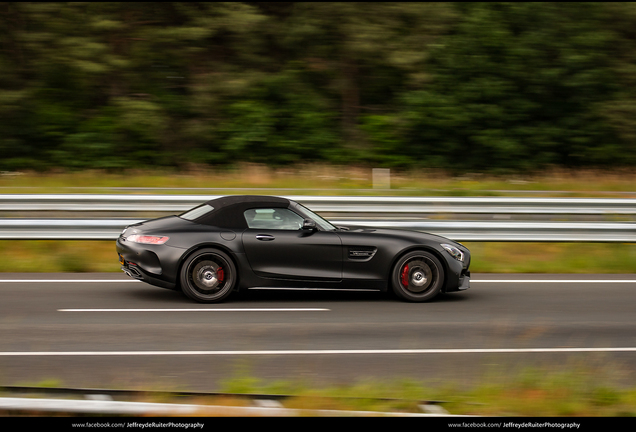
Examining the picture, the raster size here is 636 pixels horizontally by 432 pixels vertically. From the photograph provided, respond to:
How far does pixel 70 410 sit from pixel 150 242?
458cm

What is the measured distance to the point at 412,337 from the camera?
22.9 feet

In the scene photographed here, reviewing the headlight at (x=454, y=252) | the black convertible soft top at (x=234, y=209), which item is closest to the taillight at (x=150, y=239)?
the black convertible soft top at (x=234, y=209)

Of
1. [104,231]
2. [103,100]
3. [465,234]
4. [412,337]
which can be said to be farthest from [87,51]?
[412,337]

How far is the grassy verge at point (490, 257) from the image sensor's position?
10.7m

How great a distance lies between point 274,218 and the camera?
858 centimetres

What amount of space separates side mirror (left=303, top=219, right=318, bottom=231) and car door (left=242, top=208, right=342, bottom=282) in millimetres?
50

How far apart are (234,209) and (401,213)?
4.29 metres

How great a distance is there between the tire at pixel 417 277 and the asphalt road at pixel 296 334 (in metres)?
0.18

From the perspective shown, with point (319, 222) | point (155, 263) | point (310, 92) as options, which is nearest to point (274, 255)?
point (319, 222)

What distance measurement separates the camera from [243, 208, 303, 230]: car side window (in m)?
8.52

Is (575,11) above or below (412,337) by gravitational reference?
above

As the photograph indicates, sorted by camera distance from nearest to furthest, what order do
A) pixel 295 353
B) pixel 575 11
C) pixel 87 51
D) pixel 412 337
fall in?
pixel 295 353
pixel 412 337
pixel 87 51
pixel 575 11

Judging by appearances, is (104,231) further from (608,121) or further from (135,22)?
(608,121)

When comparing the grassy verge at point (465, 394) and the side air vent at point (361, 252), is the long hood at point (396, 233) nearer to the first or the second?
the side air vent at point (361, 252)
